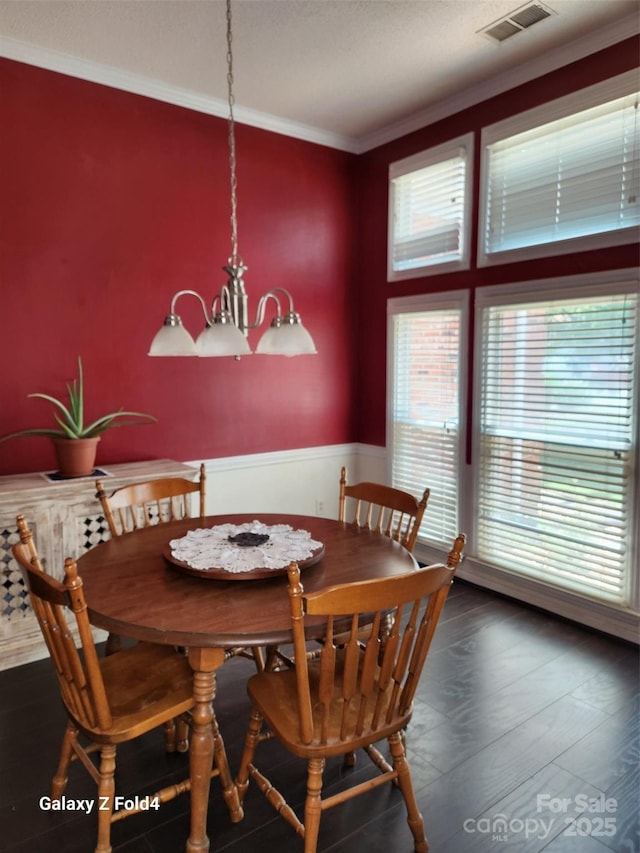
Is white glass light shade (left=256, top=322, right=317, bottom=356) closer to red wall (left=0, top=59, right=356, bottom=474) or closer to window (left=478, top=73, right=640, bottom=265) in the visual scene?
red wall (left=0, top=59, right=356, bottom=474)

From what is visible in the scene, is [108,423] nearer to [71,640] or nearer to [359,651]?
[71,640]

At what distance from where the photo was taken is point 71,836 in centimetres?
175

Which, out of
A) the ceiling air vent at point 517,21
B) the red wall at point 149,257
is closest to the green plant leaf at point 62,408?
the red wall at point 149,257

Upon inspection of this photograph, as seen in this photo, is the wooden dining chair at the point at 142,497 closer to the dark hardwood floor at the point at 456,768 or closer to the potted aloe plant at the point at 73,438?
the potted aloe plant at the point at 73,438

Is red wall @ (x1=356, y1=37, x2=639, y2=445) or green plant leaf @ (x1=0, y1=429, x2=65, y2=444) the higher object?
red wall @ (x1=356, y1=37, x2=639, y2=445)

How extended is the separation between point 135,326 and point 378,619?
2.47 m

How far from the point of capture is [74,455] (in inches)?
112

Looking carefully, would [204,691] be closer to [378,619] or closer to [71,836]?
[378,619]

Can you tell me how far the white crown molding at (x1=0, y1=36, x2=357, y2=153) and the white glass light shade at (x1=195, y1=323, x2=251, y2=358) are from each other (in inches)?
85.5

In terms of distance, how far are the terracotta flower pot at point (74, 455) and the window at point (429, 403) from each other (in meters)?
2.08

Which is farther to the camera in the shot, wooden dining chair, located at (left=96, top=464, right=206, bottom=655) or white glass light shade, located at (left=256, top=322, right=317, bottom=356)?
wooden dining chair, located at (left=96, top=464, right=206, bottom=655)

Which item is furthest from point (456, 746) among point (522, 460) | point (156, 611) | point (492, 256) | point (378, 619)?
point (492, 256)

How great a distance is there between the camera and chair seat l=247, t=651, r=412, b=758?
150 centimetres

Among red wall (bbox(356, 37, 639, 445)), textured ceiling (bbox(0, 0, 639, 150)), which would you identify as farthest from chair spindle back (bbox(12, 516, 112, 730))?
red wall (bbox(356, 37, 639, 445))
